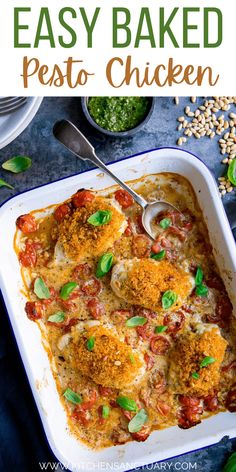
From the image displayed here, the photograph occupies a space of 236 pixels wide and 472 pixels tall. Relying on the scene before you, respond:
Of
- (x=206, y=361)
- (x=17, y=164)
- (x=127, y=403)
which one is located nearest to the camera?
(x=206, y=361)

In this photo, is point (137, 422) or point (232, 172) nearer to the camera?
point (137, 422)

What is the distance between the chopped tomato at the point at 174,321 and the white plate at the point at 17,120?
4.12ft

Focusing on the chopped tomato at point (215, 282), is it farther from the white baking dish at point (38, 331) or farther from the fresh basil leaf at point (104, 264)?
the fresh basil leaf at point (104, 264)

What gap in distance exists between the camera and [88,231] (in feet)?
10.9

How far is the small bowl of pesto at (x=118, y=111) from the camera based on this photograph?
3.53 meters

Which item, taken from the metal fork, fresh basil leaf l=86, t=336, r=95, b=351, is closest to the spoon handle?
the metal fork

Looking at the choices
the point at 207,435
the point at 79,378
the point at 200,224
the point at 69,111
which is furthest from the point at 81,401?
the point at 69,111

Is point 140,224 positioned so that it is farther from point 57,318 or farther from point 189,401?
point 189,401

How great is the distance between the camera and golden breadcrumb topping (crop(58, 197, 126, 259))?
330cm

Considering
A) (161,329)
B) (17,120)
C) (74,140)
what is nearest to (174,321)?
(161,329)

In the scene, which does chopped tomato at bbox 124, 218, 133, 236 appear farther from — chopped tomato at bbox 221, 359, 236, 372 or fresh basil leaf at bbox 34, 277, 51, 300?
chopped tomato at bbox 221, 359, 236, 372

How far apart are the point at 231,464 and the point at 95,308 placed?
1.13 meters

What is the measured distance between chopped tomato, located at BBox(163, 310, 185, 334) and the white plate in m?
1.26

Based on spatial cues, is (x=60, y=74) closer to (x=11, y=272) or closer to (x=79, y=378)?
(x=11, y=272)
